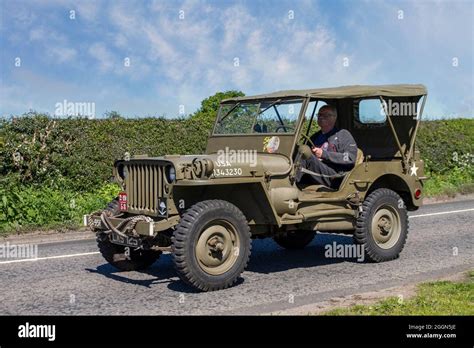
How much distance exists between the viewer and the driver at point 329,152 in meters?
8.52

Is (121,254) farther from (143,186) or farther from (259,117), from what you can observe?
(259,117)

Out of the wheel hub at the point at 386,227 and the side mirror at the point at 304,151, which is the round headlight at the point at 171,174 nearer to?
the side mirror at the point at 304,151

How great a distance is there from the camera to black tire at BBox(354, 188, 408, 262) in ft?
28.5

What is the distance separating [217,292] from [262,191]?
123 centimetres

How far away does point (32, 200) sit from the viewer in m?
13.2

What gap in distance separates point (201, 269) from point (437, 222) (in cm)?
725

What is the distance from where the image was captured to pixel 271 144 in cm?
838

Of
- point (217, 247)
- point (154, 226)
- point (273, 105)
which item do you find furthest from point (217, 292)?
point (273, 105)

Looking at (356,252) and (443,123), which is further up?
(443,123)

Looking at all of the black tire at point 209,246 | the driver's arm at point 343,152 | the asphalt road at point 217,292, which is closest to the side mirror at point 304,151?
the driver's arm at point 343,152

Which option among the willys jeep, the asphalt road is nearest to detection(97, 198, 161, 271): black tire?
the willys jeep

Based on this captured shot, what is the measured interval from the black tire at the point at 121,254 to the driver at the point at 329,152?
2124 millimetres
